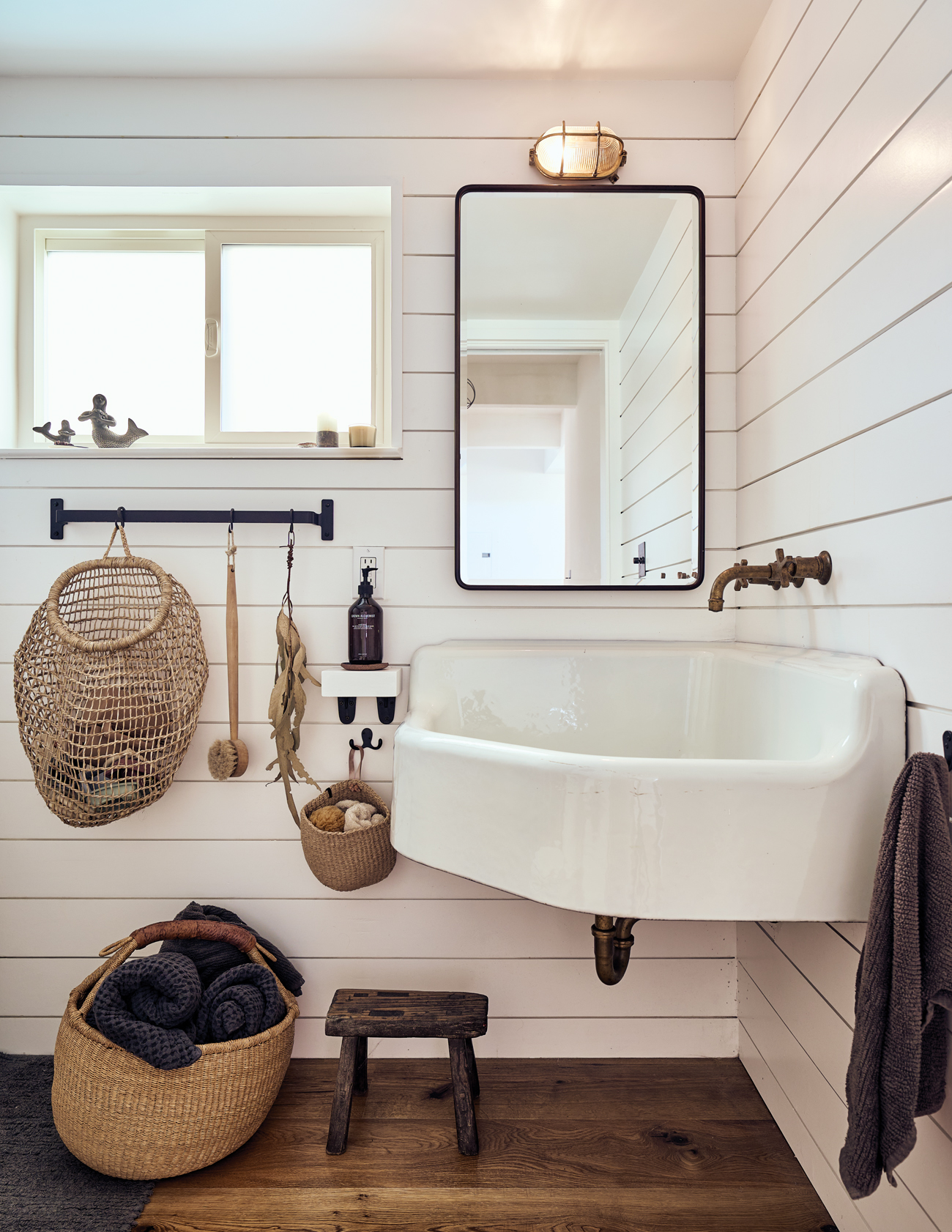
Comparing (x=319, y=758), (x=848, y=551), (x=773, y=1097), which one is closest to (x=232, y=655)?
(x=319, y=758)

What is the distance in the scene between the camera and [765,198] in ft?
4.49

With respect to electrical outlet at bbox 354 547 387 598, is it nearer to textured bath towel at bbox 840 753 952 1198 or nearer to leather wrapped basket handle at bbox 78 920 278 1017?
leather wrapped basket handle at bbox 78 920 278 1017

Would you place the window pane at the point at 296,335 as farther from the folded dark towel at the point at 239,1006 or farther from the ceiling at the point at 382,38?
the folded dark towel at the point at 239,1006

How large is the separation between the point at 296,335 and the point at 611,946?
4.87ft

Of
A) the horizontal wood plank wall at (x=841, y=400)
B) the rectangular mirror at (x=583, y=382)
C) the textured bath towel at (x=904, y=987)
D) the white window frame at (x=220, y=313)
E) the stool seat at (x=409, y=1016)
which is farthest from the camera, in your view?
the white window frame at (x=220, y=313)

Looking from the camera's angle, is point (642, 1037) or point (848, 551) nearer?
point (848, 551)

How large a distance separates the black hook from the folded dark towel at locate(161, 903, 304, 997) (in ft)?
1.37

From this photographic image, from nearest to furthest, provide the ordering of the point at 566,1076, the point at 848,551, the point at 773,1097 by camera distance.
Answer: the point at 848,551
the point at 773,1097
the point at 566,1076

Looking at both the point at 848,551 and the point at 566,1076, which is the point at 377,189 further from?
the point at 566,1076

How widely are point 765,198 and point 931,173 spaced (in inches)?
23.6

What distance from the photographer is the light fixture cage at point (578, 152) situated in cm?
150

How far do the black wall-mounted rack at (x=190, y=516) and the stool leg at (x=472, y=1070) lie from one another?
1050mm

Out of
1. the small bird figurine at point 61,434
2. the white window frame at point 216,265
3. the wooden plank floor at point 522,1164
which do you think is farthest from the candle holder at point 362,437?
the wooden plank floor at point 522,1164

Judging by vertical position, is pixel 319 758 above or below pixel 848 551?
below
